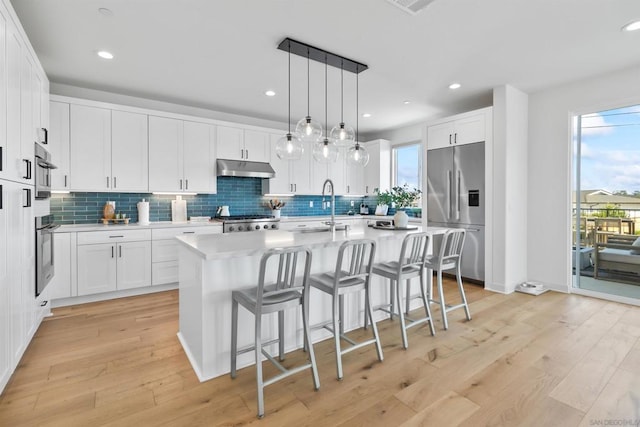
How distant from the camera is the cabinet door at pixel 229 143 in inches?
193

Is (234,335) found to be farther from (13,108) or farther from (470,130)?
(470,130)

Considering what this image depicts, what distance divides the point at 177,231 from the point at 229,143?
157cm

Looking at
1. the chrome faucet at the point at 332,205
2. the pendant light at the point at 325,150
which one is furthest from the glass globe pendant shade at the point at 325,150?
the chrome faucet at the point at 332,205

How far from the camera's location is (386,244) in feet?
10.8

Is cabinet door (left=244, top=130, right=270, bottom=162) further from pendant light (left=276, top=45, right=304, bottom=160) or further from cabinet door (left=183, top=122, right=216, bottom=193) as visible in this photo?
pendant light (left=276, top=45, right=304, bottom=160)

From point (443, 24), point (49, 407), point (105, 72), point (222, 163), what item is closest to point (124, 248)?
point (222, 163)

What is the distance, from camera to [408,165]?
20.8 feet

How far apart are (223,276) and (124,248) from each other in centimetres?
244

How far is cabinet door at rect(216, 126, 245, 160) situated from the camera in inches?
193

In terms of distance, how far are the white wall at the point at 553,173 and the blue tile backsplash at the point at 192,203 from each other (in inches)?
138

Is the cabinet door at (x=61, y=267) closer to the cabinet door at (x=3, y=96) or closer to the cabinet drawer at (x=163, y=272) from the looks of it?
the cabinet drawer at (x=163, y=272)

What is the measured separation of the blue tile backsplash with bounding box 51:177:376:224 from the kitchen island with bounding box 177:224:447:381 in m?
2.38

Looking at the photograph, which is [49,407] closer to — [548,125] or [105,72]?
[105,72]

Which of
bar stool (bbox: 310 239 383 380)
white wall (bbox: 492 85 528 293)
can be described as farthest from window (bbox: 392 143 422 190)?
bar stool (bbox: 310 239 383 380)
